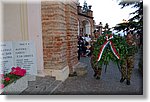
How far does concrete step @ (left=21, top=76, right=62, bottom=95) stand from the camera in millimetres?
4310

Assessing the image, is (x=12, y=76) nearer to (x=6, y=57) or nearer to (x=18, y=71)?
(x=18, y=71)

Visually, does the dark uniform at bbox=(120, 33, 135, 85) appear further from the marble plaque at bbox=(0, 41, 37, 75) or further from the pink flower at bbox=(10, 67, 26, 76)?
the pink flower at bbox=(10, 67, 26, 76)

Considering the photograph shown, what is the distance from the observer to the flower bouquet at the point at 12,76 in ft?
13.0

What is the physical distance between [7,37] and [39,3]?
1.09 meters

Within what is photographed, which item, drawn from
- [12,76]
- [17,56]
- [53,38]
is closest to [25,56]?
[17,56]

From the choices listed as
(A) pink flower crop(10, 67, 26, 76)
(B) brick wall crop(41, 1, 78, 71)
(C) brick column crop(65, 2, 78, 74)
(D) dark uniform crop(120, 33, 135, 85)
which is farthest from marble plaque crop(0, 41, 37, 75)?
(D) dark uniform crop(120, 33, 135, 85)

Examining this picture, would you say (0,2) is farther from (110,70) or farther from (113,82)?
(110,70)

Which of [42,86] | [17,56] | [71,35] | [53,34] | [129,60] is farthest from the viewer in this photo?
[71,35]

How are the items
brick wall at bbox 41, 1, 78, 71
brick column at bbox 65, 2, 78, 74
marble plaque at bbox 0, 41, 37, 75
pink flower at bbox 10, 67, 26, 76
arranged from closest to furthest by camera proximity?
pink flower at bbox 10, 67, 26, 76, marble plaque at bbox 0, 41, 37, 75, brick wall at bbox 41, 1, 78, 71, brick column at bbox 65, 2, 78, 74

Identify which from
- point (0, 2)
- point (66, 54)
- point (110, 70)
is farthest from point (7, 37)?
point (110, 70)

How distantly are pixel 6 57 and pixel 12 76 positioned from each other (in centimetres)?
45

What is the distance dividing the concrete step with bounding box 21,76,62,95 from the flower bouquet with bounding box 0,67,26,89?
0.31 meters

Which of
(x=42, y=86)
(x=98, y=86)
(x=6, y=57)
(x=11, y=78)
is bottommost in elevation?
(x=98, y=86)

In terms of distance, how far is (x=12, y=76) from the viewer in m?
4.20
